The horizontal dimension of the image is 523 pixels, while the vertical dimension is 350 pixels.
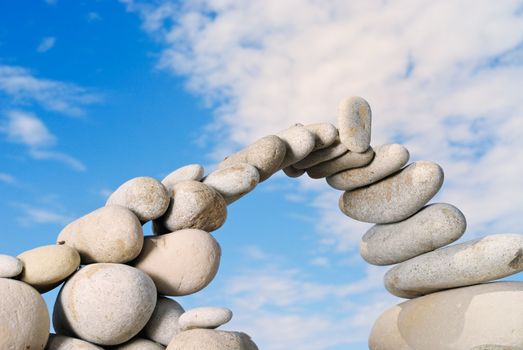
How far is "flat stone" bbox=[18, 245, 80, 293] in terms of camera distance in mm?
5027

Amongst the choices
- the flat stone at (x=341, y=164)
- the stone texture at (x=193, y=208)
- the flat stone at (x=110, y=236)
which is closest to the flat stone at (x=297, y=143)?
the flat stone at (x=341, y=164)

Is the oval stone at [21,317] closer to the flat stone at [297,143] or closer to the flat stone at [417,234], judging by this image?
the flat stone at [297,143]

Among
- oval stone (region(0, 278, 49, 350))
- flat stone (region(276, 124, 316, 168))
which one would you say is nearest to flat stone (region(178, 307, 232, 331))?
oval stone (region(0, 278, 49, 350))

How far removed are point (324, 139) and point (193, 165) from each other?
128 centimetres

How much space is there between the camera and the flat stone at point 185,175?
599 cm

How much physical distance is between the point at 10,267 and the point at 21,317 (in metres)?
0.43

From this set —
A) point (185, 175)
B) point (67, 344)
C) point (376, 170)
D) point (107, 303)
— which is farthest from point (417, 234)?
point (67, 344)

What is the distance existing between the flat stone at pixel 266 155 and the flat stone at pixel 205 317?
1.52 m

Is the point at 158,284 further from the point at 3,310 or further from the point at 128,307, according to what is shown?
the point at 3,310

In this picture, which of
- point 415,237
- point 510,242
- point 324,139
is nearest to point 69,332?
point 324,139

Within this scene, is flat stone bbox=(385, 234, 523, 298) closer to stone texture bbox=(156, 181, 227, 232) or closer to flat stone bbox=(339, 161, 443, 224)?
flat stone bbox=(339, 161, 443, 224)

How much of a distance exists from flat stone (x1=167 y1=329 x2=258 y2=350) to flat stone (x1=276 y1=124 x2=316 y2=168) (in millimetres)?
1920

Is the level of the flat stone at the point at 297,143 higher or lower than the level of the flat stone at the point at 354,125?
lower

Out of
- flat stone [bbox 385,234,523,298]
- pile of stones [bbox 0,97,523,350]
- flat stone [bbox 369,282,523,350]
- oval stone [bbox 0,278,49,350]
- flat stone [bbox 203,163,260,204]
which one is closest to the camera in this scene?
oval stone [bbox 0,278,49,350]
